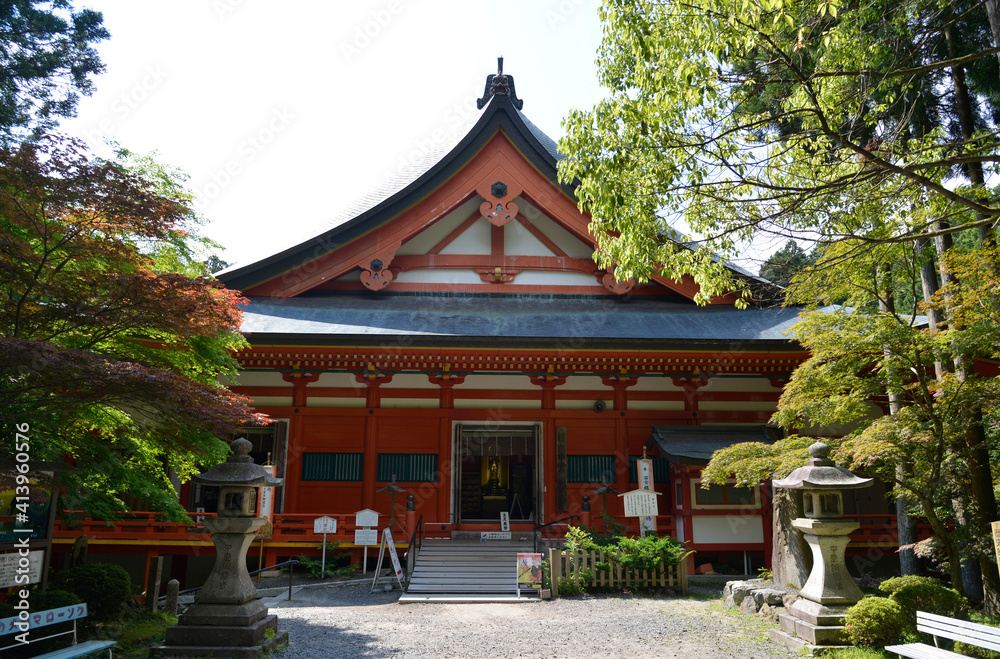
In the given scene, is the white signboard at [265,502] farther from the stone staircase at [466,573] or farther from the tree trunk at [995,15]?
the tree trunk at [995,15]

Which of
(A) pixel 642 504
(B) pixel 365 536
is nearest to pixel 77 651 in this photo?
(B) pixel 365 536

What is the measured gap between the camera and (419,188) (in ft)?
47.7

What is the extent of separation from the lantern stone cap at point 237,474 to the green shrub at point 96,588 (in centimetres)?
174

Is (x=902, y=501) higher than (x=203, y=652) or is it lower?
higher

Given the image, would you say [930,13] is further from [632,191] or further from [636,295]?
[636,295]

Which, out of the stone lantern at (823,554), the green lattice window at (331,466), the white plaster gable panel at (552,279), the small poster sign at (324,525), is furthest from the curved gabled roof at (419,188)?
the stone lantern at (823,554)

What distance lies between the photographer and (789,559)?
8.82 m

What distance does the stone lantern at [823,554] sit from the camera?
673 cm

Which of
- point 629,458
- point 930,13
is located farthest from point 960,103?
point 629,458

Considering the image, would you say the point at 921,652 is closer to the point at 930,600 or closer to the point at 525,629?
the point at 930,600

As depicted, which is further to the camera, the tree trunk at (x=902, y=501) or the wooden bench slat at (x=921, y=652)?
the tree trunk at (x=902, y=501)

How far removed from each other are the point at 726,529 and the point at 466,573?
5.14 metres

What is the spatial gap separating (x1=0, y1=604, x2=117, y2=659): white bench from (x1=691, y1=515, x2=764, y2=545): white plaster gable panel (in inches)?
381

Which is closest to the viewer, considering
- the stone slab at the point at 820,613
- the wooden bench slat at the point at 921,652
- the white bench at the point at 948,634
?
the white bench at the point at 948,634
